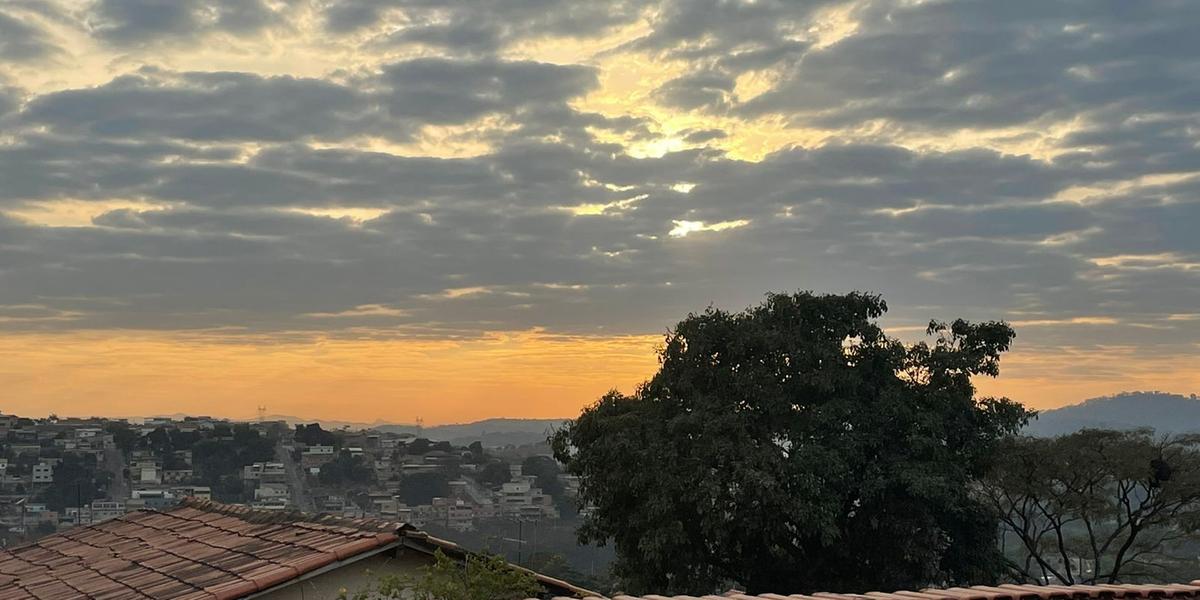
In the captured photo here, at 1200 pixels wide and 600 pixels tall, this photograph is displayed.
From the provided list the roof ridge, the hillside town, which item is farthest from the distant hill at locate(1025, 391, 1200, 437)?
the roof ridge

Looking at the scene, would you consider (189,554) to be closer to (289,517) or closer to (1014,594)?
(289,517)

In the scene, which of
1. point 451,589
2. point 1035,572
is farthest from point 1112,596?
point 1035,572

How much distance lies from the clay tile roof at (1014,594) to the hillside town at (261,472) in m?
42.9

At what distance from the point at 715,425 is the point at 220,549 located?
45.0 feet

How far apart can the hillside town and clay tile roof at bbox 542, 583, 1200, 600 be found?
141ft

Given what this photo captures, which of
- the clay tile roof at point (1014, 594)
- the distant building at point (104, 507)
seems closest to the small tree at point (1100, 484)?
the clay tile roof at point (1014, 594)

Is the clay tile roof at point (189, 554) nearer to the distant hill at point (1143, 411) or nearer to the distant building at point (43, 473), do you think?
the distant building at point (43, 473)

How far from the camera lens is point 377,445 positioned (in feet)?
260

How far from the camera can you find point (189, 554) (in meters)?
14.2

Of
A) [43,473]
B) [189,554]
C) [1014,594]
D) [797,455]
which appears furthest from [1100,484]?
[43,473]

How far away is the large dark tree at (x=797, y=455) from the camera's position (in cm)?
2495

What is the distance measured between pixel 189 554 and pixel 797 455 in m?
14.8

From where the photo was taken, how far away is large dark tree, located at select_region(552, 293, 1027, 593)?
25.0 meters

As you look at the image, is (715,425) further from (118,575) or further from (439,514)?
(439,514)
